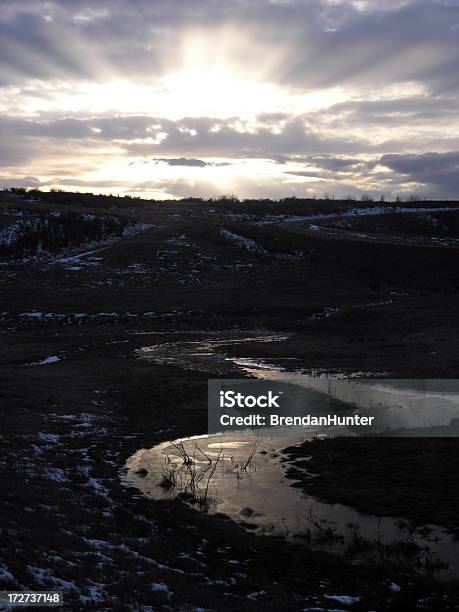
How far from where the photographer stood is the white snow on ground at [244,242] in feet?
248

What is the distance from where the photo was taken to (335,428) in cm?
2088

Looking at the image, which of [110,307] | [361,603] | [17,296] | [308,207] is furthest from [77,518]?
[308,207]

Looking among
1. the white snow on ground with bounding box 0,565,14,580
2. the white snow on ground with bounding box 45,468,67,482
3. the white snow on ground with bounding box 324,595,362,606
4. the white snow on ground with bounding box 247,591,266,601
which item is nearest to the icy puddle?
the white snow on ground with bounding box 45,468,67,482

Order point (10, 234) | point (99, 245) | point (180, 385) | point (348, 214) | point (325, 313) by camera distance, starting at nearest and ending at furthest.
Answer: point (180, 385)
point (325, 313)
point (10, 234)
point (99, 245)
point (348, 214)

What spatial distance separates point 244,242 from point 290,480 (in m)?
63.2

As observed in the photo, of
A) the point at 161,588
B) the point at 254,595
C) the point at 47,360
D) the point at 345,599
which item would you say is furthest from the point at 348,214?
the point at 161,588

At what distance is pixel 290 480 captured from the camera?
16.2 metres

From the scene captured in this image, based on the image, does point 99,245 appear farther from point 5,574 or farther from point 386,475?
point 5,574

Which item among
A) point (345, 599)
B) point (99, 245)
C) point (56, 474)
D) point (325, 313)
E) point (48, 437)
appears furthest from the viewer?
point (99, 245)

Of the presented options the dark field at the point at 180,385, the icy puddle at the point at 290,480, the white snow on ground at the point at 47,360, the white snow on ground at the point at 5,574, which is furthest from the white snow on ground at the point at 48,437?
the white snow on ground at the point at 47,360

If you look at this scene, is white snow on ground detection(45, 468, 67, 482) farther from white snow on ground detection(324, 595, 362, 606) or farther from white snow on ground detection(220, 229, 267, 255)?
white snow on ground detection(220, 229, 267, 255)

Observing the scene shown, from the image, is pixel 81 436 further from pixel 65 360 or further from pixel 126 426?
pixel 65 360

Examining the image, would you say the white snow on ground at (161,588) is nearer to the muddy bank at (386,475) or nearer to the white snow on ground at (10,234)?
the muddy bank at (386,475)

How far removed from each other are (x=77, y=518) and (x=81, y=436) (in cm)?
710
